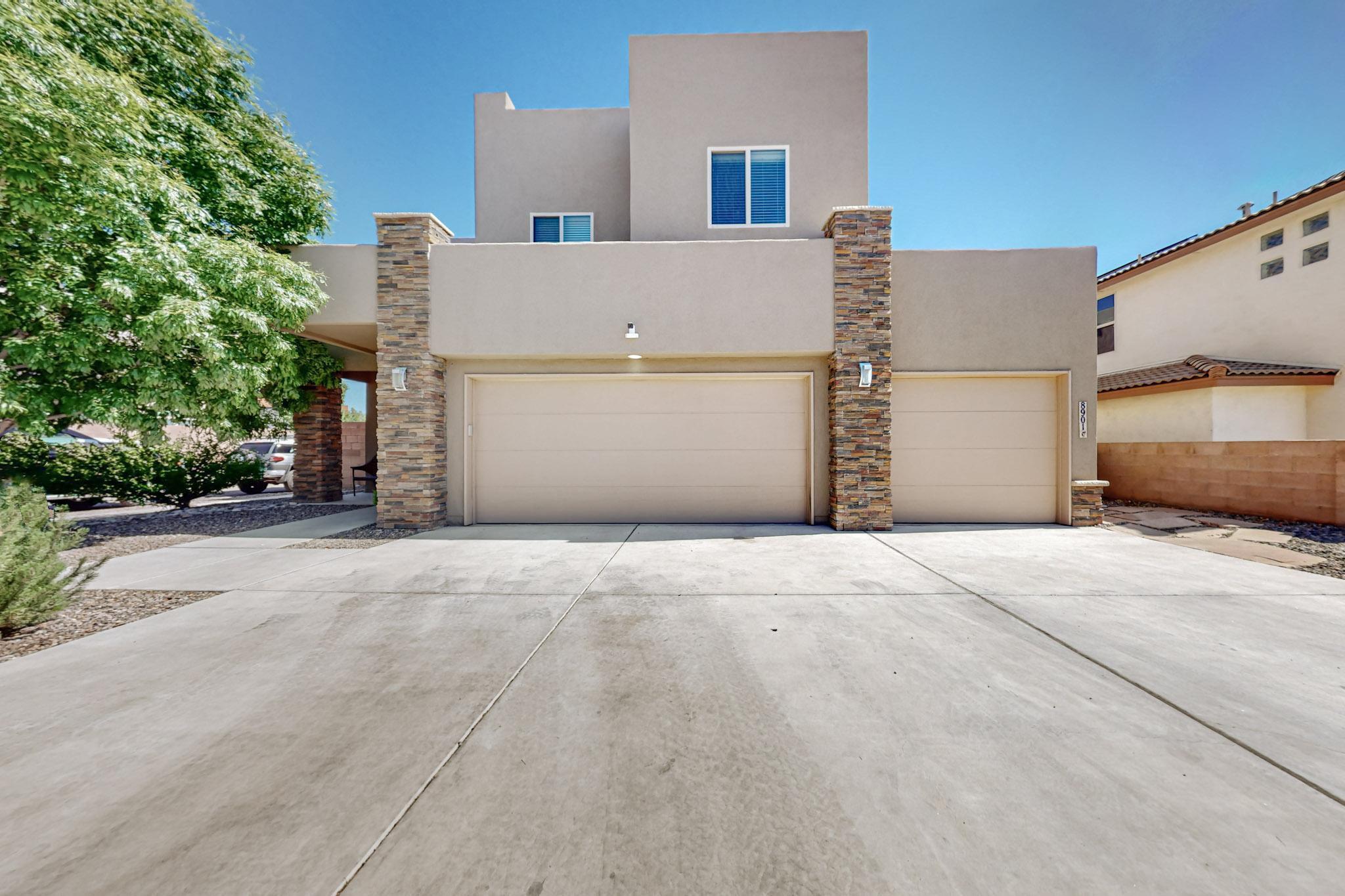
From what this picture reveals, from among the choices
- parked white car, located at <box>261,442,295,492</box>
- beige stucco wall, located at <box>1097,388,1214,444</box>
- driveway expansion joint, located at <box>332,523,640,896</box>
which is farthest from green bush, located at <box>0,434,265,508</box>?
beige stucco wall, located at <box>1097,388,1214,444</box>

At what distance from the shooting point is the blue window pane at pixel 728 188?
29.8 ft

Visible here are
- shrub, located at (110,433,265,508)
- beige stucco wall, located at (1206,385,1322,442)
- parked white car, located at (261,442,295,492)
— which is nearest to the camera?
shrub, located at (110,433,265,508)

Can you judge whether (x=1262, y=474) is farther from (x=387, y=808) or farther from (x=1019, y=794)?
(x=387, y=808)

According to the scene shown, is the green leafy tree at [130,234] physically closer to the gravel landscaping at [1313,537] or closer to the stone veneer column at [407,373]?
the stone veneer column at [407,373]

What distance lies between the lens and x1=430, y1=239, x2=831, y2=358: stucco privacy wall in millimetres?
7570

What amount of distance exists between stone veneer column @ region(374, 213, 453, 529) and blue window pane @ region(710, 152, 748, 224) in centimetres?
508

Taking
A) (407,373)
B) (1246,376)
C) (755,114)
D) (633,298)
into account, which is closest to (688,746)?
(633,298)

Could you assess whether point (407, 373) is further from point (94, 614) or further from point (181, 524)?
point (181, 524)

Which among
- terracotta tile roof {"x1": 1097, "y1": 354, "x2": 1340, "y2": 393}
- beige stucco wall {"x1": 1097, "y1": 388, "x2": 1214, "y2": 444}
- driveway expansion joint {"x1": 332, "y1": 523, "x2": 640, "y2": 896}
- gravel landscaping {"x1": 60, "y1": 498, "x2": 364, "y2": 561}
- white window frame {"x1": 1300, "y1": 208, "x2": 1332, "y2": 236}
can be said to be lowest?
driveway expansion joint {"x1": 332, "y1": 523, "x2": 640, "y2": 896}

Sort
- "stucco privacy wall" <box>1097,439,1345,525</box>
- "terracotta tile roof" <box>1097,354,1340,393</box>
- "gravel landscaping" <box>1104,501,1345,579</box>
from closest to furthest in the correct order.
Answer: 1. "gravel landscaping" <box>1104,501,1345,579</box>
2. "stucco privacy wall" <box>1097,439,1345,525</box>
3. "terracotta tile roof" <box>1097,354,1340,393</box>

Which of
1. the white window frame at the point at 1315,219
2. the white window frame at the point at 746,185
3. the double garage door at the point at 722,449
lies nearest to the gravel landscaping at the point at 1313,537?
the double garage door at the point at 722,449

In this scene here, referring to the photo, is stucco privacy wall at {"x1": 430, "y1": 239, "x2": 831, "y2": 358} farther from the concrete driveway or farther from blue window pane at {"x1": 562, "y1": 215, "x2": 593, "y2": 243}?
the concrete driveway

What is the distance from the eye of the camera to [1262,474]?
26.6ft

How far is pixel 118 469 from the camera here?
9430 millimetres
